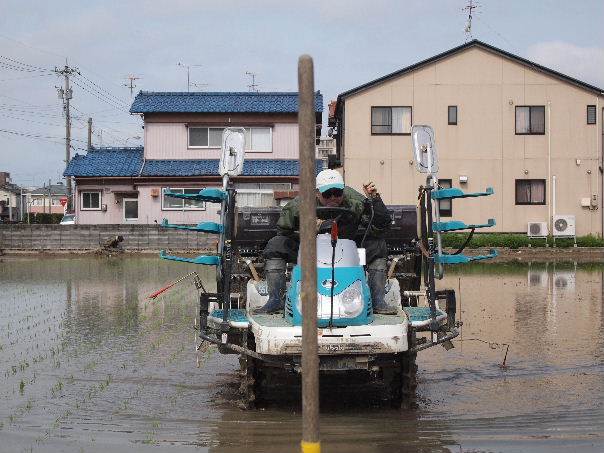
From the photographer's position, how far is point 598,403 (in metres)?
8.24

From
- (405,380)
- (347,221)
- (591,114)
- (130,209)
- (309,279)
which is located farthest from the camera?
(130,209)

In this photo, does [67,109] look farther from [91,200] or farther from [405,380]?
[405,380]

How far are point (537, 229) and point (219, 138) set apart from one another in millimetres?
14031

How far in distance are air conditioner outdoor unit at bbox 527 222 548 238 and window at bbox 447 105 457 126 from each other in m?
5.13

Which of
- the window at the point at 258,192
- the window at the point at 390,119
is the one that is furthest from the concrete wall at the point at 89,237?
the window at the point at 390,119

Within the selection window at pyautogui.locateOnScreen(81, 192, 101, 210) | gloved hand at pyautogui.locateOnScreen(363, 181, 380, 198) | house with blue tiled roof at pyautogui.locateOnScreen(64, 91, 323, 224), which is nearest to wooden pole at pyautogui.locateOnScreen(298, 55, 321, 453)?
gloved hand at pyautogui.locateOnScreen(363, 181, 380, 198)

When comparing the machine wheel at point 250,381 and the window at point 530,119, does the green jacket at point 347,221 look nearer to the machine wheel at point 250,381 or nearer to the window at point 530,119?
the machine wheel at point 250,381

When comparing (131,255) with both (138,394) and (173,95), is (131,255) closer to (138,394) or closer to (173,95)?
(173,95)

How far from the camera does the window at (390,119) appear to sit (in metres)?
36.4

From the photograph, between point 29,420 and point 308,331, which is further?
point 29,420

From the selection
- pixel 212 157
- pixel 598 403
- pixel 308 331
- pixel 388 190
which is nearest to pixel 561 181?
pixel 388 190

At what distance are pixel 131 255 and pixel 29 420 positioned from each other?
2735cm

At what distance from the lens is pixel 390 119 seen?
120ft

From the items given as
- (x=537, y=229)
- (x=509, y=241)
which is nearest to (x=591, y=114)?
(x=537, y=229)
